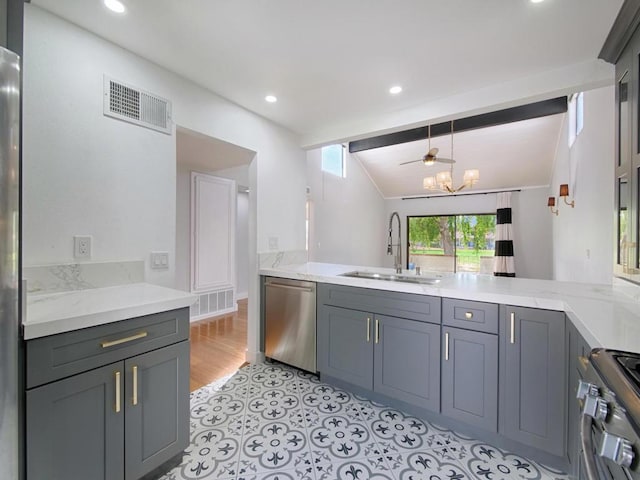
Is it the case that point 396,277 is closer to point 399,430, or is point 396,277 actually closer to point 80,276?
point 399,430

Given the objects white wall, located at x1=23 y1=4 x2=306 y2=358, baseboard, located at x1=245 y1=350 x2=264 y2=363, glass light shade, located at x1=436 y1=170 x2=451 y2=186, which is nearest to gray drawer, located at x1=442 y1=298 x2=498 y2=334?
baseboard, located at x1=245 y1=350 x2=264 y2=363

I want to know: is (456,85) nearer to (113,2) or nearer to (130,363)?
(113,2)

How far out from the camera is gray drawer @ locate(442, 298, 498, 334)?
1.73 metres

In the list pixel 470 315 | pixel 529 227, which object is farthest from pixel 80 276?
pixel 529 227

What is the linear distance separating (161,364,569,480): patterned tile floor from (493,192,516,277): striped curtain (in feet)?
19.8

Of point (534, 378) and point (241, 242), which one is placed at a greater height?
point (241, 242)

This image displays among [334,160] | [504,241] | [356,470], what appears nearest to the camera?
[356,470]

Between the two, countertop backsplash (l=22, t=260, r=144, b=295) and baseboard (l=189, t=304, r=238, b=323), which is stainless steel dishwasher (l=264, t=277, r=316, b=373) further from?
baseboard (l=189, t=304, r=238, b=323)

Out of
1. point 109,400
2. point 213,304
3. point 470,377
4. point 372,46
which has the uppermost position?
point 372,46

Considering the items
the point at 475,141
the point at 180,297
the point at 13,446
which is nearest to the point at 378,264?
the point at 475,141

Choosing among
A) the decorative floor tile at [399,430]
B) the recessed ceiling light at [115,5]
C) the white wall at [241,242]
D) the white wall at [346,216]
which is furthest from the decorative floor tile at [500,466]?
the white wall at [241,242]

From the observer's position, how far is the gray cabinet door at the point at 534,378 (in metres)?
1.54

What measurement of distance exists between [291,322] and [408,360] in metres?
1.10

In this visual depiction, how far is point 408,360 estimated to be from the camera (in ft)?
6.61
